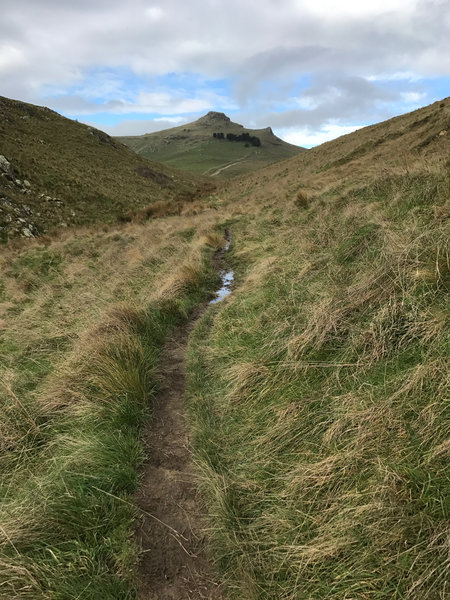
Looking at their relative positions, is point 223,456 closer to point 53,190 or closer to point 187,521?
point 187,521

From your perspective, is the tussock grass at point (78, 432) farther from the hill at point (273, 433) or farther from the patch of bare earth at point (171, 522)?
the patch of bare earth at point (171, 522)

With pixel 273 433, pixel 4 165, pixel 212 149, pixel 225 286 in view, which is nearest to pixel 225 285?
pixel 225 286

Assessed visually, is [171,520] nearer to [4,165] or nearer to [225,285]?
[225,285]

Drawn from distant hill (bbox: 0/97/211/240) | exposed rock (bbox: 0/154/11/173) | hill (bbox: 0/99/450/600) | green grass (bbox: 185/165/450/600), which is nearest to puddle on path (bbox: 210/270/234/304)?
hill (bbox: 0/99/450/600)

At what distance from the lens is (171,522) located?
3168 mm

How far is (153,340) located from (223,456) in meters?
3.23

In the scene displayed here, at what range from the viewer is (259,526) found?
284 centimetres

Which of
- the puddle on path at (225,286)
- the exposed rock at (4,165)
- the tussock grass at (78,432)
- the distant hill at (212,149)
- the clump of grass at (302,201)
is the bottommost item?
the tussock grass at (78,432)

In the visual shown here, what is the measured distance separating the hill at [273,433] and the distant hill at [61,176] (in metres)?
20.3

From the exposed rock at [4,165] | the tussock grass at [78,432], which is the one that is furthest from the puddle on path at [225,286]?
the exposed rock at [4,165]

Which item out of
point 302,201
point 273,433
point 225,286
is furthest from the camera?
point 302,201

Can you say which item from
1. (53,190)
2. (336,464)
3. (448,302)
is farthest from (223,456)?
(53,190)

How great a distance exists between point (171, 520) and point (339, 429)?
178 centimetres

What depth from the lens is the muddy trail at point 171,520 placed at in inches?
106
